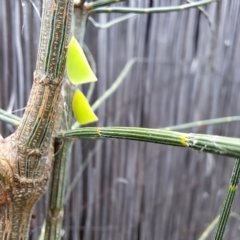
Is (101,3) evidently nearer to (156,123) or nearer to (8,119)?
(8,119)

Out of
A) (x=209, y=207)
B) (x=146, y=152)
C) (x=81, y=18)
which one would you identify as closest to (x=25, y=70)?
(x=81, y=18)

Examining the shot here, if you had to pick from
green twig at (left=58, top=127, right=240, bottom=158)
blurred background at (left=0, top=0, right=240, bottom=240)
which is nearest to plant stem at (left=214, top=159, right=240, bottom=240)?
green twig at (left=58, top=127, right=240, bottom=158)

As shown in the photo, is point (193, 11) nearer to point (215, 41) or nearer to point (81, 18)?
point (215, 41)

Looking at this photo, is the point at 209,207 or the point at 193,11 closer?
the point at 193,11

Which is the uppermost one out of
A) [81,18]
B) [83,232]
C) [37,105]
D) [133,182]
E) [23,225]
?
[81,18]

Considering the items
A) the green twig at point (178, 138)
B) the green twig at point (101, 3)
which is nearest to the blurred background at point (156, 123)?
the green twig at point (101, 3)

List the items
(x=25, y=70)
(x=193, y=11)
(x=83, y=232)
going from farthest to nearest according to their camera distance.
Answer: (x=83, y=232) < (x=193, y=11) < (x=25, y=70)
